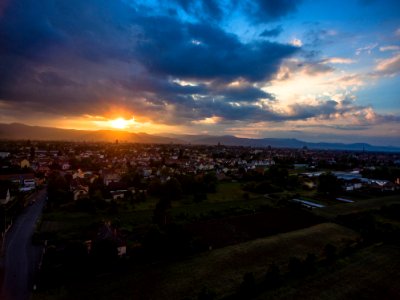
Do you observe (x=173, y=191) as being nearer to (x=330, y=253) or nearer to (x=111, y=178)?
(x=111, y=178)

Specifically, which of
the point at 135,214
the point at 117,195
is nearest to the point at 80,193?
the point at 117,195

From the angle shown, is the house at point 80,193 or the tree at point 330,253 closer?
the tree at point 330,253

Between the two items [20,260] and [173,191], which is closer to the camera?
[20,260]

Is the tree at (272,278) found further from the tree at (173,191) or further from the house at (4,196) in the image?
the house at (4,196)

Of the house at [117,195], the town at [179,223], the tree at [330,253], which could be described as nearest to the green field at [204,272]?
the town at [179,223]

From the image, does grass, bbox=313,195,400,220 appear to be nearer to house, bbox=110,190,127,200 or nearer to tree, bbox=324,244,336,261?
tree, bbox=324,244,336,261

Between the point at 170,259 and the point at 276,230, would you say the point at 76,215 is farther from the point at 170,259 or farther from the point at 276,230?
the point at 276,230

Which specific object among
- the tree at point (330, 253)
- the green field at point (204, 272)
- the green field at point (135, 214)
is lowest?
the green field at point (135, 214)
